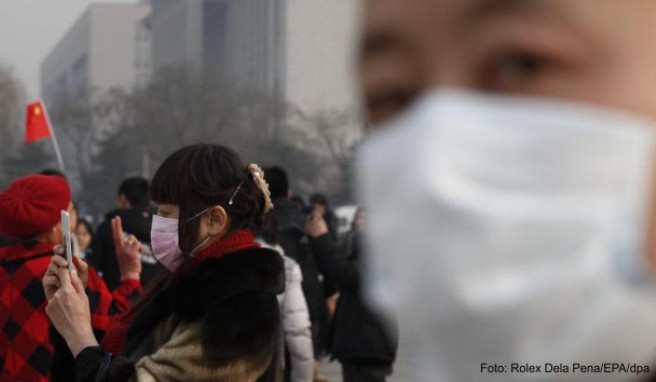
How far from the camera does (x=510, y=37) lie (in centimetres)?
106

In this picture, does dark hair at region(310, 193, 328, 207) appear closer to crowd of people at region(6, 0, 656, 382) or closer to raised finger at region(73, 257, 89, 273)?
raised finger at region(73, 257, 89, 273)

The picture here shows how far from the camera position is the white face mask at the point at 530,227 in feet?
3.31

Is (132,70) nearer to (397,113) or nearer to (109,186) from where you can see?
(109,186)

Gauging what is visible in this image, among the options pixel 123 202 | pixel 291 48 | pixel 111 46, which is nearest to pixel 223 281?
pixel 123 202

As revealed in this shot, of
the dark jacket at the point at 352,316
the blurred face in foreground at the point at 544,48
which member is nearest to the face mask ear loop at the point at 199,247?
the blurred face in foreground at the point at 544,48

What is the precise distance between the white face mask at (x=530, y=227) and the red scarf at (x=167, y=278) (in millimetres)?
2752

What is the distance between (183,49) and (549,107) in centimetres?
10079

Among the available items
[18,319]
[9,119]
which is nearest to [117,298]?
[18,319]

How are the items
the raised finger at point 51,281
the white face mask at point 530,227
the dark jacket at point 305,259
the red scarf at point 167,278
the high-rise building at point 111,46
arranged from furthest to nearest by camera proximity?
the high-rise building at point 111,46, the dark jacket at point 305,259, the raised finger at point 51,281, the red scarf at point 167,278, the white face mask at point 530,227

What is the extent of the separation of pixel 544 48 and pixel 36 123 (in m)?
14.9

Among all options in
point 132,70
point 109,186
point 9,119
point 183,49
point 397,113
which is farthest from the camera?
point 132,70

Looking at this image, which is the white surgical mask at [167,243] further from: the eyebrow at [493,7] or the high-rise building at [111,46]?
the high-rise building at [111,46]

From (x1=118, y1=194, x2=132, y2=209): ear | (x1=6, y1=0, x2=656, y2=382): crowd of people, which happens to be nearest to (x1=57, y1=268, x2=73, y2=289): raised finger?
(x1=6, y1=0, x2=656, y2=382): crowd of people

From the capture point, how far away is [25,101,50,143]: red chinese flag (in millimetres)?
15359
